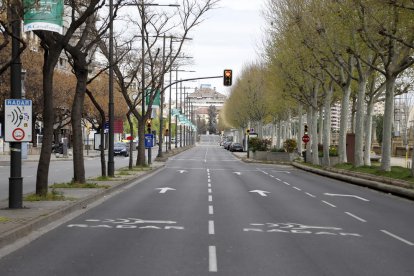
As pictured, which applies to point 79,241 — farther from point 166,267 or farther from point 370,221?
point 370,221

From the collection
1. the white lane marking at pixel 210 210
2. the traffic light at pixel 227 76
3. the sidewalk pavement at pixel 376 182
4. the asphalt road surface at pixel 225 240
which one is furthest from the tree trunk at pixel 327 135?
the white lane marking at pixel 210 210

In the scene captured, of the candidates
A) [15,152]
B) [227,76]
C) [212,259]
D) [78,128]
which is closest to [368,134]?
[227,76]

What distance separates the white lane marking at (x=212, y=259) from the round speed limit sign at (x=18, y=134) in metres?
5.70

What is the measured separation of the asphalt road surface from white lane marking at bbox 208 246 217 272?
0.05 feet

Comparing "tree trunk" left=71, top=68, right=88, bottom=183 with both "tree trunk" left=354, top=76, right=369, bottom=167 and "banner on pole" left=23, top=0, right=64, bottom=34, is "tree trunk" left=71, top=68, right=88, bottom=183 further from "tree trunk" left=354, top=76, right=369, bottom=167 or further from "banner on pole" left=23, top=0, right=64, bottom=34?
"tree trunk" left=354, top=76, right=369, bottom=167

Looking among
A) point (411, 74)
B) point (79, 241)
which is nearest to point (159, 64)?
point (411, 74)

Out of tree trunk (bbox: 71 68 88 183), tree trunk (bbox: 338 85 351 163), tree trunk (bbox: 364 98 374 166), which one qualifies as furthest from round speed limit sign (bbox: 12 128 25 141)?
tree trunk (bbox: 338 85 351 163)

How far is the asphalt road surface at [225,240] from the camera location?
844cm

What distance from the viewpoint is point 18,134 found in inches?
531

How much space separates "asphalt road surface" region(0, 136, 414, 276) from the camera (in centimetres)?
844

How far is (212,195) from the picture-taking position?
2108 cm

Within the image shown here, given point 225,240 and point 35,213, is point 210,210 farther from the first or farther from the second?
point 225,240

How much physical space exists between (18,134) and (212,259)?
21.2 ft

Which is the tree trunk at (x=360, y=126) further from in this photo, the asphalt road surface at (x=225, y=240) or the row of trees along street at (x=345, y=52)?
the asphalt road surface at (x=225, y=240)
